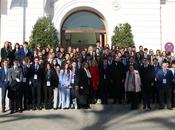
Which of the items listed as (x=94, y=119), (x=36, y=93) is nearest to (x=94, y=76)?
(x=36, y=93)

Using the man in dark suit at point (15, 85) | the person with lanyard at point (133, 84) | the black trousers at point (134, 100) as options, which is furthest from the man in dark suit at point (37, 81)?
the black trousers at point (134, 100)

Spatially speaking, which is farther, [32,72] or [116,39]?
[116,39]

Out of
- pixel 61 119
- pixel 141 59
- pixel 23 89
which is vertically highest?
pixel 141 59

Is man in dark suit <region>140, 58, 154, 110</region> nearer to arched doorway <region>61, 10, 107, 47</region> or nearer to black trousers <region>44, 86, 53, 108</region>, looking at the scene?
black trousers <region>44, 86, 53, 108</region>

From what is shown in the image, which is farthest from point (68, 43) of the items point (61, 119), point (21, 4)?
point (61, 119)

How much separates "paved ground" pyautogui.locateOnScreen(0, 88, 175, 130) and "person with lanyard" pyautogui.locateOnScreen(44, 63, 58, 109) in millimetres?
527

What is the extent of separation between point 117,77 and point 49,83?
2829 mm

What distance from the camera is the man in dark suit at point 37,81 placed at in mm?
16812

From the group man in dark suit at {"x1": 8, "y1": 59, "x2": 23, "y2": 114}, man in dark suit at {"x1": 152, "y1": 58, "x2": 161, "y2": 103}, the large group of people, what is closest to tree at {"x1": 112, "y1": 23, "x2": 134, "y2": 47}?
the large group of people

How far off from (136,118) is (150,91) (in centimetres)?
214

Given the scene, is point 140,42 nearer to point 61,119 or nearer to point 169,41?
point 169,41

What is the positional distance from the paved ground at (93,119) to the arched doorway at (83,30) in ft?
26.4

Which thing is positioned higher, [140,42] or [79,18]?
[79,18]

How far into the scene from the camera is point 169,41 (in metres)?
24.6
